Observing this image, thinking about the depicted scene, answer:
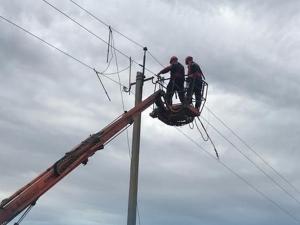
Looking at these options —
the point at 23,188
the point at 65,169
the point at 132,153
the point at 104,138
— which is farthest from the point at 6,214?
the point at 132,153

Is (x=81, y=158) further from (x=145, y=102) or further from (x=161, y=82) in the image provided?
(x=161, y=82)

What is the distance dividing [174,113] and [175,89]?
0.98 m

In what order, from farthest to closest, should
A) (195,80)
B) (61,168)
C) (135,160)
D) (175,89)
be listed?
(195,80)
(175,89)
(135,160)
(61,168)

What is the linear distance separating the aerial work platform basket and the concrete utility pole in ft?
3.30

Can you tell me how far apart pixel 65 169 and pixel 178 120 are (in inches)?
249

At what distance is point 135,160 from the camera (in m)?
17.4

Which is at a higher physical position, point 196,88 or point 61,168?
point 196,88

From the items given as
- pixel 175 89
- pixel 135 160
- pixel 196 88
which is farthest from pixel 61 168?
pixel 196 88

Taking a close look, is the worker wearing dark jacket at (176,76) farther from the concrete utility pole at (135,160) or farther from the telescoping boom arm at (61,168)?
the telescoping boom arm at (61,168)

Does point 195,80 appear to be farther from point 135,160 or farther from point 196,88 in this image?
point 135,160

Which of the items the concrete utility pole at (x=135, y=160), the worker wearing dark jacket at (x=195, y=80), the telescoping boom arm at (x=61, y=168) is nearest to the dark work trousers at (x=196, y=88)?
the worker wearing dark jacket at (x=195, y=80)

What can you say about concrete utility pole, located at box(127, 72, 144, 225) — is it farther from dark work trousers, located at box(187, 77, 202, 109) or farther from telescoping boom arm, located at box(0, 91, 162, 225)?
dark work trousers, located at box(187, 77, 202, 109)

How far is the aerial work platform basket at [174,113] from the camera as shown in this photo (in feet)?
64.7

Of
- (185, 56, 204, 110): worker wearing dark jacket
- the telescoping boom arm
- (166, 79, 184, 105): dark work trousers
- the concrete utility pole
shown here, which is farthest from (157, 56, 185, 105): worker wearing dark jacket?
the telescoping boom arm
